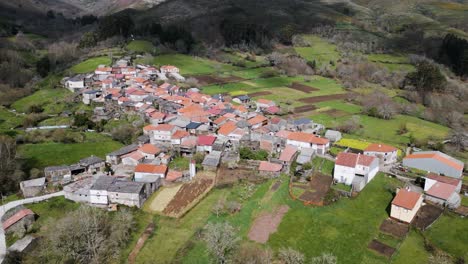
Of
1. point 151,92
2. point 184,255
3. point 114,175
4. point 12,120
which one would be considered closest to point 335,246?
point 184,255

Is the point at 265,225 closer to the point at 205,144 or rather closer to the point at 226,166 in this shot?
the point at 226,166

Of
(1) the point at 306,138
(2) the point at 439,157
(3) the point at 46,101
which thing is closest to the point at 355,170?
(1) the point at 306,138

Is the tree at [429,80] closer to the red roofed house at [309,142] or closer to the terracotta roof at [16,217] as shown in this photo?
the red roofed house at [309,142]

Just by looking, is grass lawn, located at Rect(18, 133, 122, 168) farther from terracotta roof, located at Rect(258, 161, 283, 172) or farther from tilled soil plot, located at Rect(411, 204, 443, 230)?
tilled soil plot, located at Rect(411, 204, 443, 230)

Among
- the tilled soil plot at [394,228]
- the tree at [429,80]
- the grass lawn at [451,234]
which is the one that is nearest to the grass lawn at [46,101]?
the tilled soil plot at [394,228]

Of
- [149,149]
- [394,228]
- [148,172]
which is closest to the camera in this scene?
[394,228]
